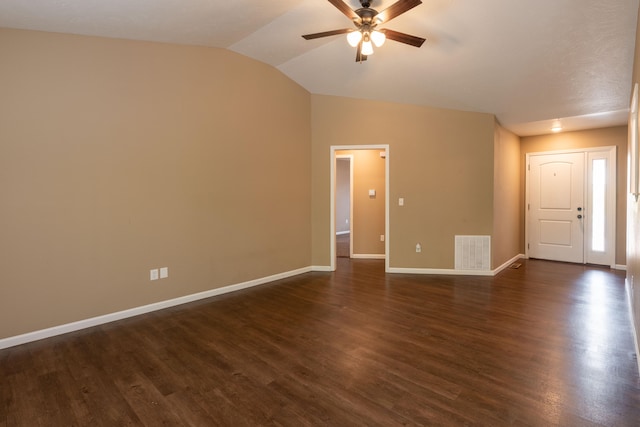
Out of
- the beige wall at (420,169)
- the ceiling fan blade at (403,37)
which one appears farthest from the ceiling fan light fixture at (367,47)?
the beige wall at (420,169)

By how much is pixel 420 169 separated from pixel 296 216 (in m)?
2.10

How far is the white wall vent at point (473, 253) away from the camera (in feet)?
16.9

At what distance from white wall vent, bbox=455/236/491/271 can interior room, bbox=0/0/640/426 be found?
3 cm

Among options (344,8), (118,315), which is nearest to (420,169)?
(344,8)

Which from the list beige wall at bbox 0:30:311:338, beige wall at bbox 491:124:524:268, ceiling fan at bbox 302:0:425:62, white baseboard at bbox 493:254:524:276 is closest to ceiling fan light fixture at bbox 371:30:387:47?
ceiling fan at bbox 302:0:425:62

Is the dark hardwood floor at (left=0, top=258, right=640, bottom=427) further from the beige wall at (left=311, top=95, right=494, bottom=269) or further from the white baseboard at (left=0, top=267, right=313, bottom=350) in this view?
the beige wall at (left=311, top=95, right=494, bottom=269)

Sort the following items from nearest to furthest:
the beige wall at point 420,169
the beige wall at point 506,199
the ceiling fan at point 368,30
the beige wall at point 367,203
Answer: the ceiling fan at point 368,30 → the beige wall at point 420,169 → the beige wall at point 506,199 → the beige wall at point 367,203

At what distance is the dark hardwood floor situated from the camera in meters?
1.94

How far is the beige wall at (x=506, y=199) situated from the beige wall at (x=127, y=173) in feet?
11.3

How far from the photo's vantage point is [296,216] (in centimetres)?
531

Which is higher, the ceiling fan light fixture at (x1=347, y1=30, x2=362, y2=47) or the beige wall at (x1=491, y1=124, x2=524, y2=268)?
the ceiling fan light fixture at (x1=347, y1=30, x2=362, y2=47)

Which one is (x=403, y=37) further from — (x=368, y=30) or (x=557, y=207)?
(x=557, y=207)

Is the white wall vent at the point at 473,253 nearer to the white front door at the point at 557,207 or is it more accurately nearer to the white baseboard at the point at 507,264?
the white baseboard at the point at 507,264

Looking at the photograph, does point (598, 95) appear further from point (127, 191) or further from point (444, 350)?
point (127, 191)
